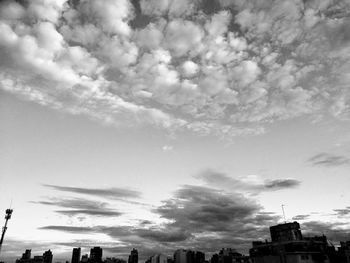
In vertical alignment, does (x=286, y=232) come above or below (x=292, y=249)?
above

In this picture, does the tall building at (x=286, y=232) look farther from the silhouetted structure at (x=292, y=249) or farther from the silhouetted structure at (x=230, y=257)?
the silhouetted structure at (x=230, y=257)

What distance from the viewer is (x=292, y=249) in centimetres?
10619

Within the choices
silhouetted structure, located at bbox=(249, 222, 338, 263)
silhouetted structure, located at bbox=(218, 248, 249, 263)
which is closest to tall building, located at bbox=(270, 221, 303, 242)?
silhouetted structure, located at bbox=(249, 222, 338, 263)

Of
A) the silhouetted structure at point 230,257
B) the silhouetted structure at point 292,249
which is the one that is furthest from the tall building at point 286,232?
the silhouetted structure at point 230,257

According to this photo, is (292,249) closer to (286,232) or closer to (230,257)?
(286,232)

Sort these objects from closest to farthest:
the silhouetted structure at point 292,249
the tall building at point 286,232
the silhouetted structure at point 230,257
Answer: the silhouetted structure at point 292,249
the tall building at point 286,232
the silhouetted structure at point 230,257

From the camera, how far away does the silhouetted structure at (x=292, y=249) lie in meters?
106

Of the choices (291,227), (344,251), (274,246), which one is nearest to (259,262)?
(274,246)

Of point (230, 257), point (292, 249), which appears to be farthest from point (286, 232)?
point (230, 257)

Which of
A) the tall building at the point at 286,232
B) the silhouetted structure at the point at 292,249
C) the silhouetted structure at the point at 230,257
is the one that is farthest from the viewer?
the silhouetted structure at the point at 230,257

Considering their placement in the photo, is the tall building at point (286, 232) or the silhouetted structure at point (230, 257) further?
the silhouetted structure at point (230, 257)

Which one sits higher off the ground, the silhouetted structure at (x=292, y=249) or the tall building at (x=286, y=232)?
the tall building at (x=286, y=232)

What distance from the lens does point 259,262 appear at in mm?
117625

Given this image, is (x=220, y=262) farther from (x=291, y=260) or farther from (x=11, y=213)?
(x=11, y=213)
